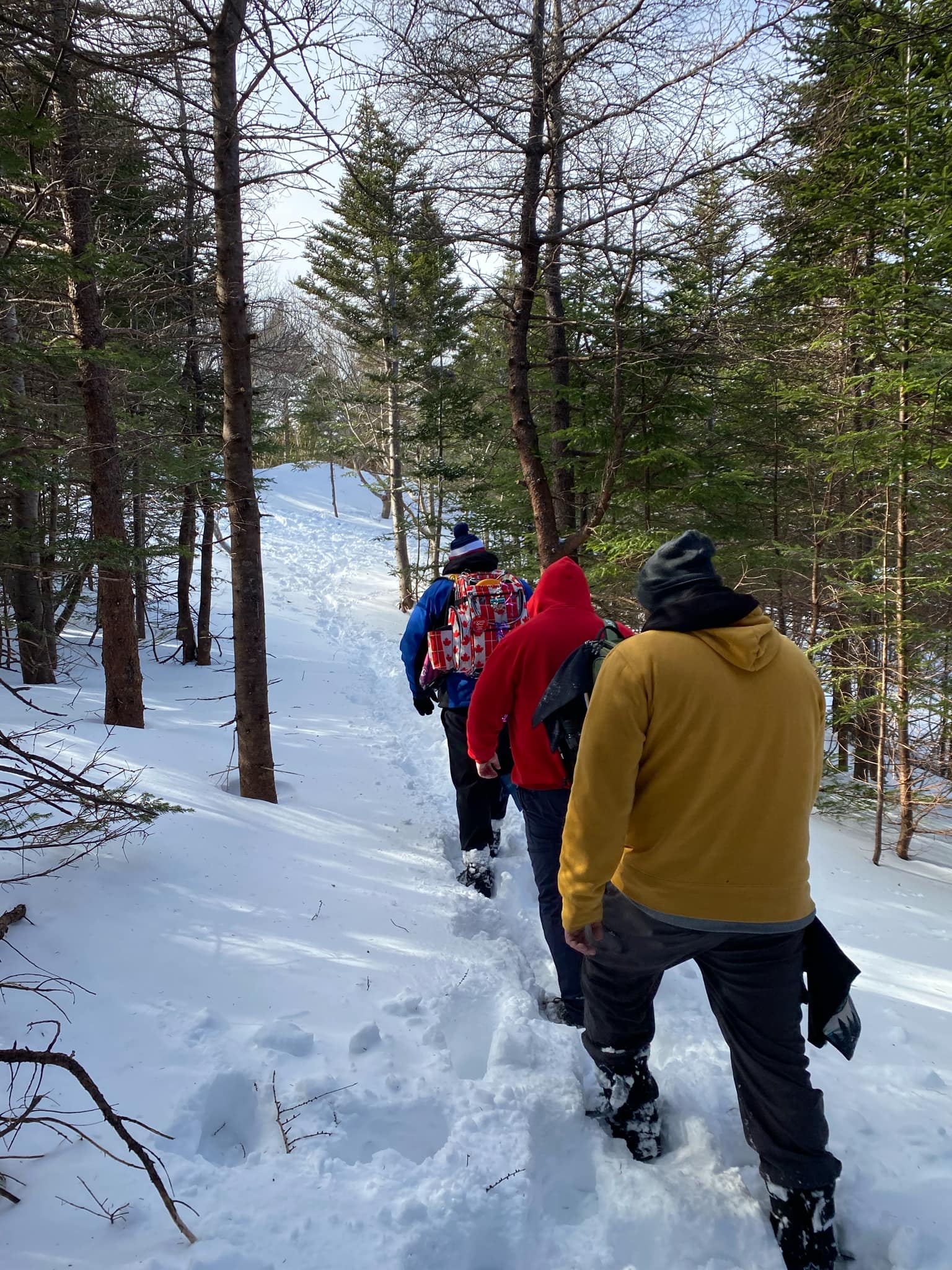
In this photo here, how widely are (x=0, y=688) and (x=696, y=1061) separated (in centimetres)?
833

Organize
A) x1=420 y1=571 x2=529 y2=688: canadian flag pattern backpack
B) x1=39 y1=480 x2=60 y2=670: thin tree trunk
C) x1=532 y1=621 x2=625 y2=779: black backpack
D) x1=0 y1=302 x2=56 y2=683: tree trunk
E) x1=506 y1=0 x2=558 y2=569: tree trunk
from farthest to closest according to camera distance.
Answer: x1=39 y1=480 x2=60 y2=670: thin tree trunk, x1=0 y1=302 x2=56 y2=683: tree trunk, x1=506 y1=0 x2=558 y2=569: tree trunk, x1=420 y1=571 x2=529 y2=688: canadian flag pattern backpack, x1=532 y1=621 x2=625 y2=779: black backpack

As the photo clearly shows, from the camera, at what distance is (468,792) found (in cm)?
448

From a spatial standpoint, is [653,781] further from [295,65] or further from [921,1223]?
[295,65]

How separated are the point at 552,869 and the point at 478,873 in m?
1.37

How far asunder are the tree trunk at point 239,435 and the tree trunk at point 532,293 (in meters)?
2.53

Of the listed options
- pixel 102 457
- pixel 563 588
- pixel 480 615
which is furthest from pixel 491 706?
pixel 102 457

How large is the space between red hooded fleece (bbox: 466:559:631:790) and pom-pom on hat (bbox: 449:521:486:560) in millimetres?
1247

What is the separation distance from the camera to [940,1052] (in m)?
2.97

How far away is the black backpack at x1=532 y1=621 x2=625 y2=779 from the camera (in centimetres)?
245

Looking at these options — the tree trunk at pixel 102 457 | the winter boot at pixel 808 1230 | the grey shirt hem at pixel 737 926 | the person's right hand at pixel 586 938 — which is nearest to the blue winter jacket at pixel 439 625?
the person's right hand at pixel 586 938

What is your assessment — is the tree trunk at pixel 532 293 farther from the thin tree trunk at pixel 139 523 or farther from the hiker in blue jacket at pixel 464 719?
the thin tree trunk at pixel 139 523

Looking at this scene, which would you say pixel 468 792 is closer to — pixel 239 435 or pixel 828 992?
pixel 828 992

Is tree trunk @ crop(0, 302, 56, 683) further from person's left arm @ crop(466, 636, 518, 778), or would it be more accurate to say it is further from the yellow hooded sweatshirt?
the yellow hooded sweatshirt

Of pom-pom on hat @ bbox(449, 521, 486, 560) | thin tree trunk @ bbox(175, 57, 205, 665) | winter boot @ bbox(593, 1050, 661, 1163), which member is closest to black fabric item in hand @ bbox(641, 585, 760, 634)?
winter boot @ bbox(593, 1050, 661, 1163)
